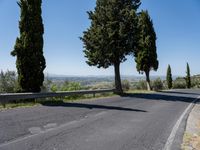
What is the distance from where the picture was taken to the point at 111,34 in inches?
1407

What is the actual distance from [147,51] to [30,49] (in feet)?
100

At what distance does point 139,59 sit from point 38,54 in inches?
1172

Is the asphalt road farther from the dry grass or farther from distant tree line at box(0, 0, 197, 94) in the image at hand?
distant tree line at box(0, 0, 197, 94)

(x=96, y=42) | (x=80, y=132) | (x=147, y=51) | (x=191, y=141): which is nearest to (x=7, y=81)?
(x=96, y=42)

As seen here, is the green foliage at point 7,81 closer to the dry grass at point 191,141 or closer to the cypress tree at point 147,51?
the cypress tree at point 147,51

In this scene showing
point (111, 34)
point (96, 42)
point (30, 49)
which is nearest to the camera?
point (30, 49)

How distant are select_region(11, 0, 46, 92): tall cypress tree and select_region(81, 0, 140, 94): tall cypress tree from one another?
13.2 meters

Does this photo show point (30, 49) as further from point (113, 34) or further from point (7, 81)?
point (7, 81)

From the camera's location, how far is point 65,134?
32.6 ft

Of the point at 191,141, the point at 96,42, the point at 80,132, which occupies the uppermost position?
the point at 96,42

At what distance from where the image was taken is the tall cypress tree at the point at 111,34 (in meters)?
36.3

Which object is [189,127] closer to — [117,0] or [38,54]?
[38,54]

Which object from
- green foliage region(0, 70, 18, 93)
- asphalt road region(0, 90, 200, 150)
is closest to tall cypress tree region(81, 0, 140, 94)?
A: green foliage region(0, 70, 18, 93)

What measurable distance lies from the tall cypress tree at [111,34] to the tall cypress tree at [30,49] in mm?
13216
